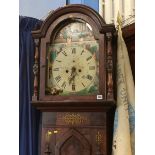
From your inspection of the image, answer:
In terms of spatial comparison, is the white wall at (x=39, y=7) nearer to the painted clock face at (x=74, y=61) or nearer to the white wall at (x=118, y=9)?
the white wall at (x=118, y=9)

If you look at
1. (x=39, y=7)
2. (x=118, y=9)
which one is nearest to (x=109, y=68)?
(x=118, y=9)

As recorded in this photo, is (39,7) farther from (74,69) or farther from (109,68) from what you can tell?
(109,68)

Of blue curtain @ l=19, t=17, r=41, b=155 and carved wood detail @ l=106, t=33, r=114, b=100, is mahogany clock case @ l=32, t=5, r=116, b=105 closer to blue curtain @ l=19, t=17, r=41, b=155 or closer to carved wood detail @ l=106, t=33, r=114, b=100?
carved wood detail @ l=106, t=33, r=114, b=100

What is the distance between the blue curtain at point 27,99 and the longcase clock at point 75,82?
0.22m

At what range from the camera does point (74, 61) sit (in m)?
1.50

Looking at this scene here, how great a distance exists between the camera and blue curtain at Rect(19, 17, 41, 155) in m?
1.70

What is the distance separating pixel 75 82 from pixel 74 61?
10cm

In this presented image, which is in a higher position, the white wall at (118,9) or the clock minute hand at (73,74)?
the white wall at (118,9)

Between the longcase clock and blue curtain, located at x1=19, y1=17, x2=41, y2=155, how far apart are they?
0.22m

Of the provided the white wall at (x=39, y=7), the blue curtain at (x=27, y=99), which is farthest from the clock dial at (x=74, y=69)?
the white wall at (x=39, y=7)

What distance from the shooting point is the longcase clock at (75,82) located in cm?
142

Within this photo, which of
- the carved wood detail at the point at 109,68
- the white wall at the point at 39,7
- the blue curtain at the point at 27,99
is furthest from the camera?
the white wall at the point at 39,7

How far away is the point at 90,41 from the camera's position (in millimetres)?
1493
